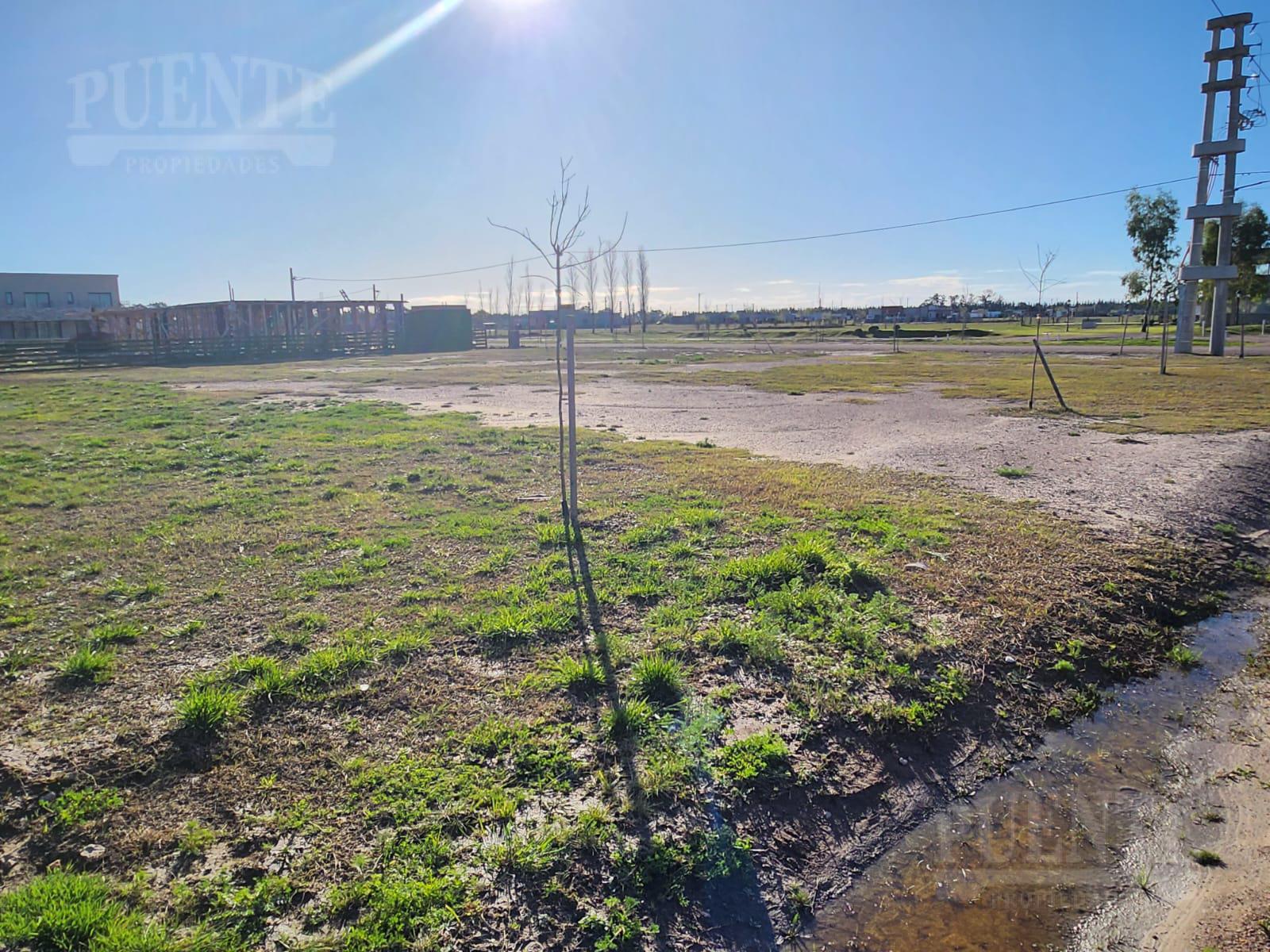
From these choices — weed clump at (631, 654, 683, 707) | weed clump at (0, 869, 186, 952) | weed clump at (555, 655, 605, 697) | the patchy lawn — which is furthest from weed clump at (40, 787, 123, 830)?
the patchy lawn

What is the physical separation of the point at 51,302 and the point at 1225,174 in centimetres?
8134

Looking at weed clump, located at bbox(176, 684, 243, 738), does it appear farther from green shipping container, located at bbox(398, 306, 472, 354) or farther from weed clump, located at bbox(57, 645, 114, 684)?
green shipping container, located at bbox(398, 306, 472, 354)

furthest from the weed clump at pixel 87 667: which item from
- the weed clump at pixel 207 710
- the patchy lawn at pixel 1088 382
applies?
the patchy lawn at pixel 1088 382

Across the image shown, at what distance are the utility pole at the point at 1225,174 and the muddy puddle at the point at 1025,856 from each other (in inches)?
1579

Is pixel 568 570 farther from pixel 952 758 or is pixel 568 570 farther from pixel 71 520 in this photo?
pixel 71 520

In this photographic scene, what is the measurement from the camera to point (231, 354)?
41219mm

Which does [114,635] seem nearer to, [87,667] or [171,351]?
[87,667]

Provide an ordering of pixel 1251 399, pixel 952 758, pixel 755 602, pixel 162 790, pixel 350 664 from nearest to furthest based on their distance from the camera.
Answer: pixel 162 790
pixel 952 758
pixel 350 664
pixel 755 602
pixel 1251 399

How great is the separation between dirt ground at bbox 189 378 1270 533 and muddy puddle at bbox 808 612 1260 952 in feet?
12.0

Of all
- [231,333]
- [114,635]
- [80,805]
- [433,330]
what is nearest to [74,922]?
[80,805]

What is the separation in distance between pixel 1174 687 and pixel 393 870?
15.2 ft

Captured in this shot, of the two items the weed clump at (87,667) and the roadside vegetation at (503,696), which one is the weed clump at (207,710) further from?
the weed clump at (87,667)

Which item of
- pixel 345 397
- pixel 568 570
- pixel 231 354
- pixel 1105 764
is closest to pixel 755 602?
pixel 568 570

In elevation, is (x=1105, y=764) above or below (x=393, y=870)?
below
